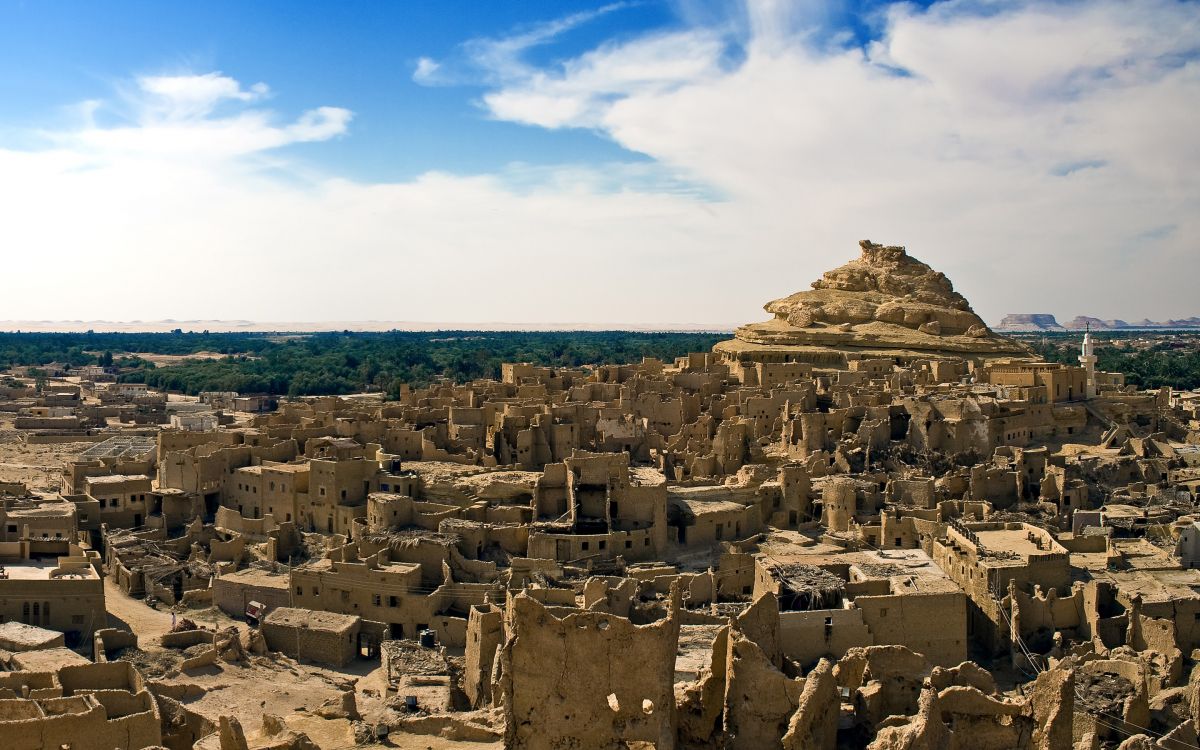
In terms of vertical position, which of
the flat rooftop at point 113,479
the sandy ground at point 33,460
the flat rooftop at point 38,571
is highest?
the flat rooftop at point 113,479

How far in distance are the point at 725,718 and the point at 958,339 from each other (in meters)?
44.9

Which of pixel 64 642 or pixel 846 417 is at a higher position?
pixel 846 417

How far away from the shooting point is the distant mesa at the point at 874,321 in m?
55.5

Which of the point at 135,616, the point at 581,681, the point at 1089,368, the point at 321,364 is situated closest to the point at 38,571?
the point at 135,616

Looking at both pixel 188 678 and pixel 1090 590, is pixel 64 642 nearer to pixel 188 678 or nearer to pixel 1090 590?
pixel 188 678

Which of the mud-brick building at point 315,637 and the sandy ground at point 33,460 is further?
the sandy ground at point 33,460

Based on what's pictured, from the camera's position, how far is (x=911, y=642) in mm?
23000

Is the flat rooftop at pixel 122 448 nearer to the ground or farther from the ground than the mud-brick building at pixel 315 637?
farther from the ground

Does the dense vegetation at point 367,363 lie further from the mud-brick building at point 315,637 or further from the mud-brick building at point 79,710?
the mud-brick building at point 79,710

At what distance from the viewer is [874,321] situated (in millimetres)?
59562

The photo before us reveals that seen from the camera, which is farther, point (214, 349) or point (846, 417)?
point (214, 349)

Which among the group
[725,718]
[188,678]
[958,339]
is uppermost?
[958,339]

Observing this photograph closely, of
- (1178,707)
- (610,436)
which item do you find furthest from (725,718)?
(610,436)

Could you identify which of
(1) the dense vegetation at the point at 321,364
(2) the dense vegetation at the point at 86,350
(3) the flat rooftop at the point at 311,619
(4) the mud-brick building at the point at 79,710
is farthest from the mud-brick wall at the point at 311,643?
(2) the dense vegetation at the point at 86,350
